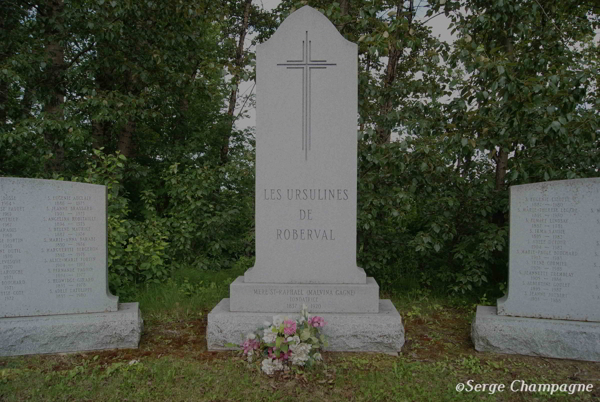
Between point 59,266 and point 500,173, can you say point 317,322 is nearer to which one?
point 59,266

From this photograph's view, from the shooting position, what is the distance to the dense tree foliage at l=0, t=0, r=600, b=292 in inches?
188

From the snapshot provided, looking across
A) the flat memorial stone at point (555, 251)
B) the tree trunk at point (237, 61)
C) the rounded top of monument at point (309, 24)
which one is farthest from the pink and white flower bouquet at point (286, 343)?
the tree trunk at point (237, 61)

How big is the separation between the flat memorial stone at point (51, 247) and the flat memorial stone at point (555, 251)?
3.91 m

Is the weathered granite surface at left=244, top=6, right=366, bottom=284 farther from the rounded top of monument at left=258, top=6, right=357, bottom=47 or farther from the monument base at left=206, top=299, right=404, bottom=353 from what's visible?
the monument base at left=206, top=299, right=404, bottom=353

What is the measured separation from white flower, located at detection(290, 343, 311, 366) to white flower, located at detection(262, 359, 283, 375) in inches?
4.7

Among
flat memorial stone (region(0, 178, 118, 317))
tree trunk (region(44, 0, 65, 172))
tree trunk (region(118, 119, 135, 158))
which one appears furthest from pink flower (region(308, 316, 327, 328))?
tree trunk (region(118, 119, 135, 158))

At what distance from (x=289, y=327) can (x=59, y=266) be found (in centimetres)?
230

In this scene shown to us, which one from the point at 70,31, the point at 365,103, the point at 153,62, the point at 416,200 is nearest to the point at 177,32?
the point at 153,62

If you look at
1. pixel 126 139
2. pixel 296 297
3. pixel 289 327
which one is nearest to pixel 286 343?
pixel 289 327

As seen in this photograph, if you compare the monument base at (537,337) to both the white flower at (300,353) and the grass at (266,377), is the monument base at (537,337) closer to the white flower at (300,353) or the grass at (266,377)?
the grass at (266,377)

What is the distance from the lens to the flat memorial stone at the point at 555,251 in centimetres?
381

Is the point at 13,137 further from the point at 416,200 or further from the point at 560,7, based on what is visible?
the point at 560,7

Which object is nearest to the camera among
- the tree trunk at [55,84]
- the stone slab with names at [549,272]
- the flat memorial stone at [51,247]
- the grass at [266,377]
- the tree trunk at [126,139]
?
the grass at [266,377]

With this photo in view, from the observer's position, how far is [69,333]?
3.79 metres
